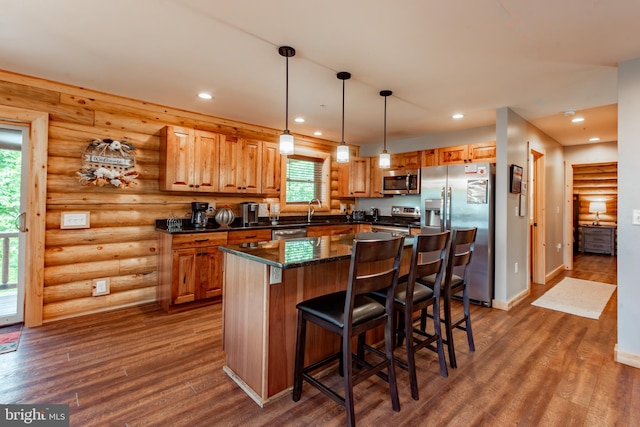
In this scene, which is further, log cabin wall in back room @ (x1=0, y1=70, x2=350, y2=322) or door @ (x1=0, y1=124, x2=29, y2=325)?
log cabin wall in back room @ (x1=0, y1=70, x2=350, y2=322)

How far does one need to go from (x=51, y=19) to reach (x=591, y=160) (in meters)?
7.69

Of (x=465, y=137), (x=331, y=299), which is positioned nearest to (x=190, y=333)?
(x=331, y=299)

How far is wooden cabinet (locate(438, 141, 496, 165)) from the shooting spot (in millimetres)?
4441

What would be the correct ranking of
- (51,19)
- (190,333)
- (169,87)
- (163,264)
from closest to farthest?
(51,19), (190,333), (169,87), (163,264)

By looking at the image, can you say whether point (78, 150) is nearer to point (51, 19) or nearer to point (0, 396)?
point (51, 19)

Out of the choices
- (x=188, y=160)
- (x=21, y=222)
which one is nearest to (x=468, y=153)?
(x=188, y=160)

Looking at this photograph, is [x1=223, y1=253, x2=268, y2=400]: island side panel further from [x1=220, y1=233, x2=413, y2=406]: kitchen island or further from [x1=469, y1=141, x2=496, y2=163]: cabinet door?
[x1=469, y1=141, x2=496, y2=163]: cabinet door

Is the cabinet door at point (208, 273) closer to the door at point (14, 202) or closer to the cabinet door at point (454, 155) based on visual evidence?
the door at point (14, 202)

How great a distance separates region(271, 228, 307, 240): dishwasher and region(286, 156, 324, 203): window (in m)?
0.81

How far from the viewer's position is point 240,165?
14.4ft

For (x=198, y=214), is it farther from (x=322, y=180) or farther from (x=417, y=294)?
(x=417, y=294)

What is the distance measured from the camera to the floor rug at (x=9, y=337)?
2.64 meters

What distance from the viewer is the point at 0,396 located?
78.7 inches

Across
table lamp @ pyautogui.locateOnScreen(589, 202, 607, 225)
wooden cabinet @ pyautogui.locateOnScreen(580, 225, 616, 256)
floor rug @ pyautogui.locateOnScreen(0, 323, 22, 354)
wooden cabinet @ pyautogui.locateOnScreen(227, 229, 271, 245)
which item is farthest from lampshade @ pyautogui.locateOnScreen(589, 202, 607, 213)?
floor rug @ pyautogui.locateOnScreen(0, 323, 22, 354)
